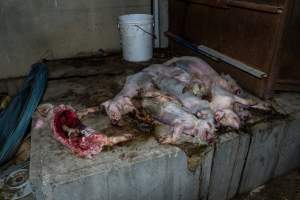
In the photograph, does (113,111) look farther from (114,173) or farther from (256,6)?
(256,6)

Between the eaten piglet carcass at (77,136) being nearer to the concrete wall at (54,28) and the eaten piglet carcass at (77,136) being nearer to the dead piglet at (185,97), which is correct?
the dead piglet at (185,97)

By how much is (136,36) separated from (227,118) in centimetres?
231

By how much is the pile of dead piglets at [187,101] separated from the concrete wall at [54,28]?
187 cm

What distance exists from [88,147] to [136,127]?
1.88ft

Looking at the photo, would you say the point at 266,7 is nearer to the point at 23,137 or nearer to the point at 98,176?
the point at 98,176

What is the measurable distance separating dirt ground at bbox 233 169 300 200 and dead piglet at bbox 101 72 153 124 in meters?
1.63

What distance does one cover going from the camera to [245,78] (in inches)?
140

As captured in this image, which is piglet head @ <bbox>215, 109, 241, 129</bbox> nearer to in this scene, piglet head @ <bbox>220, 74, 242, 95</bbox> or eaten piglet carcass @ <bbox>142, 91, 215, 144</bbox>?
eaten piglet carcass @ <bbox>142, 91, 215, 144</bbox>

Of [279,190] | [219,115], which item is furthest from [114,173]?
[279,190]

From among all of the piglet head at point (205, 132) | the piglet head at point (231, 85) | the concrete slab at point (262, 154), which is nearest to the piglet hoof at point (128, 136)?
the piglet head at point (205, 132)

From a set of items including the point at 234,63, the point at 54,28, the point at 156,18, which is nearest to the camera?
the point at 234,63

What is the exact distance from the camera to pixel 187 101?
3.04m

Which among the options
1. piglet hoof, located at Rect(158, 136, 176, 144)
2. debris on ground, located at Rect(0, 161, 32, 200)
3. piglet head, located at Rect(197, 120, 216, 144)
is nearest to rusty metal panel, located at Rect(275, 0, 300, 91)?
piglet head, located at Rect(197, 120, 216, 144)

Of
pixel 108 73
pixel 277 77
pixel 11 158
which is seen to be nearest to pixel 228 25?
pixel 277 77
